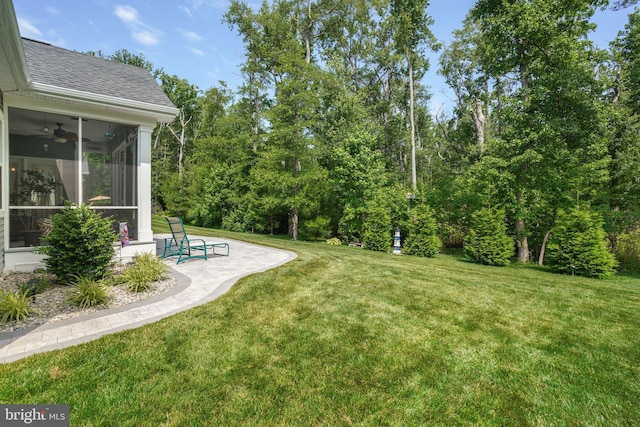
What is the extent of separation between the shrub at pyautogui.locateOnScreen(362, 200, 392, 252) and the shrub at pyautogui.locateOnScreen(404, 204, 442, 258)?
888 mm

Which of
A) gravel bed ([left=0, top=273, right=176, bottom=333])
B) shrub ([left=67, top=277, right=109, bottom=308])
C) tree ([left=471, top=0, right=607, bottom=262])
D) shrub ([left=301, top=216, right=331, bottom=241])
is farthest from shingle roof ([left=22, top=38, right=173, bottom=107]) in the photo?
tree ([left=471, top=0, right=607, bottom=262])

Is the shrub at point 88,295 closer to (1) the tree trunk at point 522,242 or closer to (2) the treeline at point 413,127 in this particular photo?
(2) the treeline at point 413,127

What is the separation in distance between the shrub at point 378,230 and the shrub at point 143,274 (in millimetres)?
8916

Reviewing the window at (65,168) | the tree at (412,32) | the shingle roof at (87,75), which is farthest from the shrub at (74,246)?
the tree at (412,32)

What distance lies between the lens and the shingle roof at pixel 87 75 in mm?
6010

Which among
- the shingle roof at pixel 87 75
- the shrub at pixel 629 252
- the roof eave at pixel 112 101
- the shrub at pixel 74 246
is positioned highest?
the shingle roof at pixel 87 75

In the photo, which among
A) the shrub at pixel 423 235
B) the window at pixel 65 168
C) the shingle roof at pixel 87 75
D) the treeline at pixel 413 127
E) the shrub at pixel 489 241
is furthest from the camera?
the shrub at pixel 423 235

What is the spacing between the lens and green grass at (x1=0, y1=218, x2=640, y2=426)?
237cm

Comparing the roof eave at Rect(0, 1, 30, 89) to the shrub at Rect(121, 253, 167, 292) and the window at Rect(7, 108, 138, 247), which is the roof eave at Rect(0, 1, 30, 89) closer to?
the window at Rect(7, 108, 138, 247)

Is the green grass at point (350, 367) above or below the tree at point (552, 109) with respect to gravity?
below

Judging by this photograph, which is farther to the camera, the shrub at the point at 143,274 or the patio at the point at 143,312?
the shrub at the point at 143,274

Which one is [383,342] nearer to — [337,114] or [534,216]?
[534,216]

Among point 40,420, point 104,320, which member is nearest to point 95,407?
point 40,420

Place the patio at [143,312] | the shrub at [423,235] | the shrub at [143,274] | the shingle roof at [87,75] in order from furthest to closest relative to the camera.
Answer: the shrub at [423,235]
the shingle roof at [87,75]
the shrub at [143,274]
the patio at [143,312]
